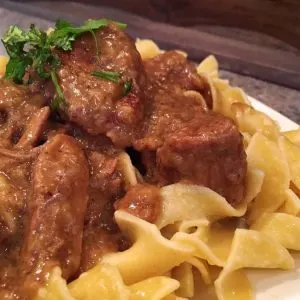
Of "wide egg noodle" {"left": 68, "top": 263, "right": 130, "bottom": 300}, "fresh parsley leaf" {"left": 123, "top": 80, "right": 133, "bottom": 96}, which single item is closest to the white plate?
"wide egg noodle" {"left": 68, "top": 263, "right": 130, "bottom": 300}

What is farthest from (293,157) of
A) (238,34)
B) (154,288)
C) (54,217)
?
(238,34)

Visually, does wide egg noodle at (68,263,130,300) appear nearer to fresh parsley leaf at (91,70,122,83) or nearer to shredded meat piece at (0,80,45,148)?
shredded meat piece at (0,80,45,148)

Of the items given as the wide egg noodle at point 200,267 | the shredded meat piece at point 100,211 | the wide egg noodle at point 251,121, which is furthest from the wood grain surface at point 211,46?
the wide egg noodle at point 200,267

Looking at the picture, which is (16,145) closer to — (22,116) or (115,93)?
(22,116)

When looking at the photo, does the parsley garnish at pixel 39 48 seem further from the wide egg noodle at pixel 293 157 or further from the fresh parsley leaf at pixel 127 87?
the wide egg noodle at pixel 293 157

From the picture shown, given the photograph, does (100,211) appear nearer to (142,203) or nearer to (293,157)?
(142,203)

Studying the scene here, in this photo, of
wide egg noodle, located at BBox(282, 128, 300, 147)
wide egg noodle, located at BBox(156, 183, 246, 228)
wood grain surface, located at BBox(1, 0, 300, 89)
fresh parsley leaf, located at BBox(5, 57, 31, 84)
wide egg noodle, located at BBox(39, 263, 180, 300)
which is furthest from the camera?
wood grain surface, located at BBox(1, 0, 300, 89)

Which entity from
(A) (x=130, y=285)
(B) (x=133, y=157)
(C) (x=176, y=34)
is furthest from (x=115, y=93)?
(C) (x=176, y=34)
